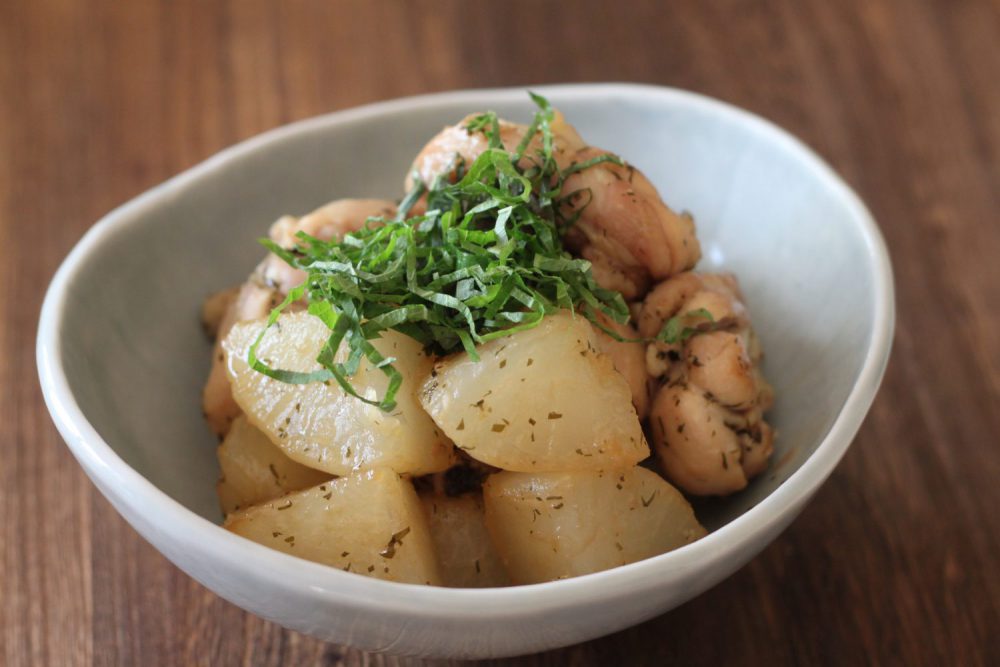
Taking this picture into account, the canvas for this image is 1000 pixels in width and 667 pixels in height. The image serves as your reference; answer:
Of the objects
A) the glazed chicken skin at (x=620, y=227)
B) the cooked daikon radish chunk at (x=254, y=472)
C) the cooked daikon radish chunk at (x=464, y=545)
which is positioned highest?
the glazed chicken skin at (x=620, y=227)

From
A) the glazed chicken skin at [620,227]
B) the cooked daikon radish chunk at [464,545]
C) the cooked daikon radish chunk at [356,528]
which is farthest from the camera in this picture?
the glazed chicken skin at [620,227]

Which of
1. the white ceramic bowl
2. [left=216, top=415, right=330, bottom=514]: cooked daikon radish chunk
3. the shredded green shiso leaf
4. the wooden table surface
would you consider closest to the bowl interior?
the white ceramic bowl

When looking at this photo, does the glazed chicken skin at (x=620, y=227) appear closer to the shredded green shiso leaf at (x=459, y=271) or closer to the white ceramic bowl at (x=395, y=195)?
the shredded green shiso leaf at (x=459, y=271)

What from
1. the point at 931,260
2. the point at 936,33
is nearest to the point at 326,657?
the point at 931,260

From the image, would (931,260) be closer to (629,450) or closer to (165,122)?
(629,450)

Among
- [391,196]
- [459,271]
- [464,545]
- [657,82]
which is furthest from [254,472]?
[657,82]

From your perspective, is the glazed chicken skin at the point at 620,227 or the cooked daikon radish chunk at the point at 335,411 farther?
the glazed chicken skin at the point at 620,227

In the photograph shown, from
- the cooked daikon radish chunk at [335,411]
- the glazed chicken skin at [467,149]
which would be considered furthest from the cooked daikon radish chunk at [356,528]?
the glazed chicken skin at [467,149]
